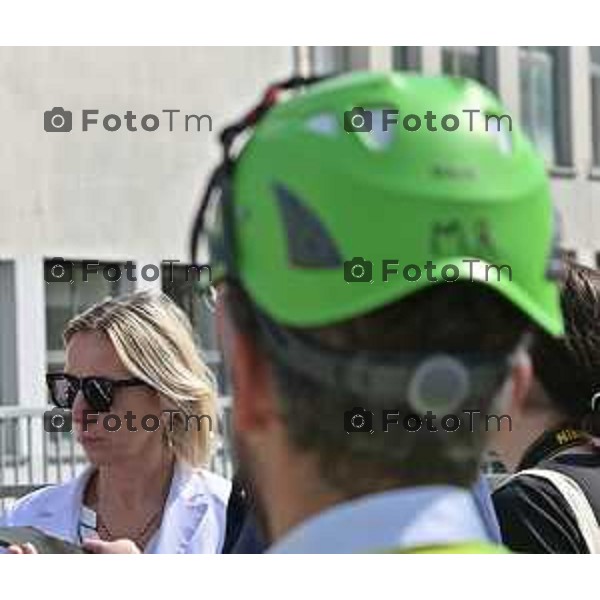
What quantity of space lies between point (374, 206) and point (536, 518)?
868 millimetres

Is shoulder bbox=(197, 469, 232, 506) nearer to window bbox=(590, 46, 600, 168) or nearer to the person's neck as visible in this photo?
the person's neck

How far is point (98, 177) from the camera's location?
9.32ft

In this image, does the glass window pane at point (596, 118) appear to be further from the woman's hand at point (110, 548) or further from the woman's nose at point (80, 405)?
the woman's hand at point (110, 548)

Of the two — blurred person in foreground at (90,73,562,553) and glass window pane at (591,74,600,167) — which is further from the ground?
glass window pane at (591,74,600,167)

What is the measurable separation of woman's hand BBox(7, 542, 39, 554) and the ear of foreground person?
2.23 ft

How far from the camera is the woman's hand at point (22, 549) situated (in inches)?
55.2

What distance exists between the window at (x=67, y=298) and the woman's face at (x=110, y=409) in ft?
0.38

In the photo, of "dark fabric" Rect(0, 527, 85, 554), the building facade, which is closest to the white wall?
the building facade

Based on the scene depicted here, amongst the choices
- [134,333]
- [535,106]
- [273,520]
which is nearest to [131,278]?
[134,333]

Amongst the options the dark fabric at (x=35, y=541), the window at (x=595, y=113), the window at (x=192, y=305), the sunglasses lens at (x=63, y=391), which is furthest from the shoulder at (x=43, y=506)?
the window at (x=595, y=113)

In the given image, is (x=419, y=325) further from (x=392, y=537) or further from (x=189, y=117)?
(x=189, y=117)

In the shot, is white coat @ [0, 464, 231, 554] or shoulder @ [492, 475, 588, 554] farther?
white coat @ [0, 464, 231, 554]

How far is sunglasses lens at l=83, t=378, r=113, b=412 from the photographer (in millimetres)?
1964

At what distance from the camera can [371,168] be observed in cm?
75
